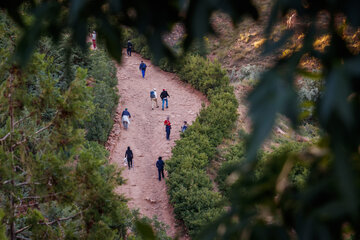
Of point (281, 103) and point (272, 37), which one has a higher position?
point (272, 37)

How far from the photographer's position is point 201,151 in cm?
1448

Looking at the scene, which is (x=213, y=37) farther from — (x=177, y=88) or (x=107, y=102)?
(x=177, y=88)

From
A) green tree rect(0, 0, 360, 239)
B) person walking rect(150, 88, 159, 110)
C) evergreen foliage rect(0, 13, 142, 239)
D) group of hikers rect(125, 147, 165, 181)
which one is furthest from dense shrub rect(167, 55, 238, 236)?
green tree rect(0, 0, 360, 239)

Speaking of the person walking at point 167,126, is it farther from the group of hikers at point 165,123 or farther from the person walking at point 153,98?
the person walking at point 153,98

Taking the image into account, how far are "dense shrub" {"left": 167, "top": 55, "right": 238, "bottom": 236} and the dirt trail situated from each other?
0.62 m

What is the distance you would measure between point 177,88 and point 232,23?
63.6ft

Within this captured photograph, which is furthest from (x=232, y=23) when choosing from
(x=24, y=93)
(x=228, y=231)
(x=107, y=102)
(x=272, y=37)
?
(x=107, y=102)

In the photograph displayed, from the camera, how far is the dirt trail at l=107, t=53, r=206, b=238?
43.3 feet

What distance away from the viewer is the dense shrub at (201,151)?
1163 centimetres

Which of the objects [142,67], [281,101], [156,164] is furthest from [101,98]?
[281,101]

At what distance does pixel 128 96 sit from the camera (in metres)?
19.6

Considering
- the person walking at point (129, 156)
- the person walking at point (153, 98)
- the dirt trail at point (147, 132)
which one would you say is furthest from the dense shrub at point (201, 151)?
the person walking at point (153, 98)

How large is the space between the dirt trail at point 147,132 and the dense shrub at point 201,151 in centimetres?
62

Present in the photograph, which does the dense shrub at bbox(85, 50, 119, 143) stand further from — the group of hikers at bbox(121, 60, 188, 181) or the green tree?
the green tree
